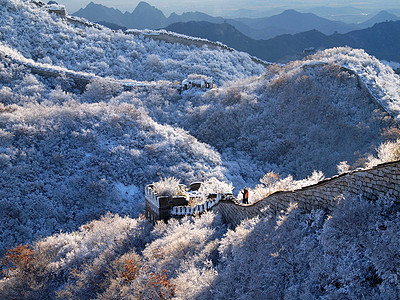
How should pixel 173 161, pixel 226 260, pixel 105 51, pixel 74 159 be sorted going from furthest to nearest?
pixel 105 51 < pixel 173 161 < pixel 74 159 < pixel 226 260

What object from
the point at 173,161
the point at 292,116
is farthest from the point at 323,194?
the point at 292,116

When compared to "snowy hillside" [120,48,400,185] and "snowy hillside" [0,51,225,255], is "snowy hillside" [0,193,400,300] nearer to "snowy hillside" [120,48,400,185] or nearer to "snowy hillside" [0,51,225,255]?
"snowy hillside" [0,51,225,255]

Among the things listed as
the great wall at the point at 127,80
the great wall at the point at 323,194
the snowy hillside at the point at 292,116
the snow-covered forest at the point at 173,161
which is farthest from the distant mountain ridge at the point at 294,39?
the great wall at the point at 323,194

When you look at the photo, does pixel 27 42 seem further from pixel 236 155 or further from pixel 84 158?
pixel 236 155

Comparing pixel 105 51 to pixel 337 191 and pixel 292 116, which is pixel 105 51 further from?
pixel 337 191

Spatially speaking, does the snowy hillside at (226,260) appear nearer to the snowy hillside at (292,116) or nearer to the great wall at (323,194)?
the great wall at (323,194)

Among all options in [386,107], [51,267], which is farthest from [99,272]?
[386,107]

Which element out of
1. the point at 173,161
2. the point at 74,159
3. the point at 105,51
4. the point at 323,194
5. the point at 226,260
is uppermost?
the point at 105,51

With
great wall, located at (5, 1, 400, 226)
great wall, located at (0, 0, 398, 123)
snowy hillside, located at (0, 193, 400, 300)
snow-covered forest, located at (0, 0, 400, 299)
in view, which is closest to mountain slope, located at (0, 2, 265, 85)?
snow-covered forest, located at (0, 0, 400, 299)
